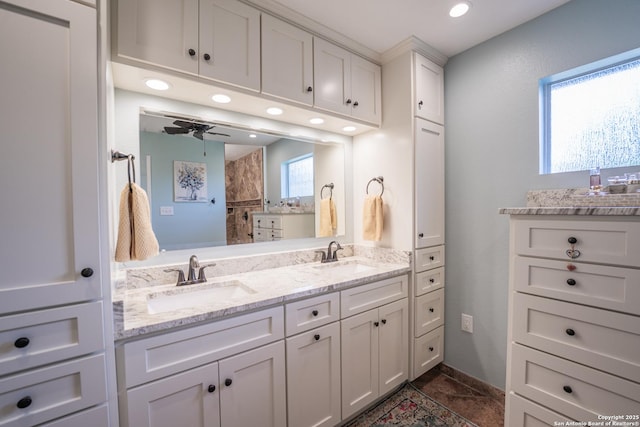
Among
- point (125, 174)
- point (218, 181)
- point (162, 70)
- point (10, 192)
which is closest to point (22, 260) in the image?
point (10, 192)

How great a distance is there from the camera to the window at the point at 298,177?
200 centimetres

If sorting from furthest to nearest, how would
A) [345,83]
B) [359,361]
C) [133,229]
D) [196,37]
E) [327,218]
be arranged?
[327,218] < [345,83] < [359,361] < [196,37] < [133,229]

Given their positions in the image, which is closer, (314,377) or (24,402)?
(24,402)

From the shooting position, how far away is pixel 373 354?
1629 millimetres

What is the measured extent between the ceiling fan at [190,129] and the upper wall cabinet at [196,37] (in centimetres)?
38

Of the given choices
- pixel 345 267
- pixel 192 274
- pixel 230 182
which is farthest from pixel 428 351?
pixel 230 182

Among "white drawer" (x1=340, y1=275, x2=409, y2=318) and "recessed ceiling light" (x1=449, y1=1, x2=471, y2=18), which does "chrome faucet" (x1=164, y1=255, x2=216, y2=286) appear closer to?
"white drawer" (x1=340, y1=275, x2=409, y2=318)

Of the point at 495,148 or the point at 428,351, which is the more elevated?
the point at 495,148

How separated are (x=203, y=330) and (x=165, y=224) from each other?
72cm

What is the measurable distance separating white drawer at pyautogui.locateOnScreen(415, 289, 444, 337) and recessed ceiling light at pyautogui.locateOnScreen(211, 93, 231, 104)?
178 cm

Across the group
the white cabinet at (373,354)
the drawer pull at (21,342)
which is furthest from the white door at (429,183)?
the drawer pull at (21,342)

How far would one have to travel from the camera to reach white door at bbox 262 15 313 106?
1.43 meters

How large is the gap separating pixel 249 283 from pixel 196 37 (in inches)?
49.2

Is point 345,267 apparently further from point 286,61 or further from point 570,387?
point 286,61
